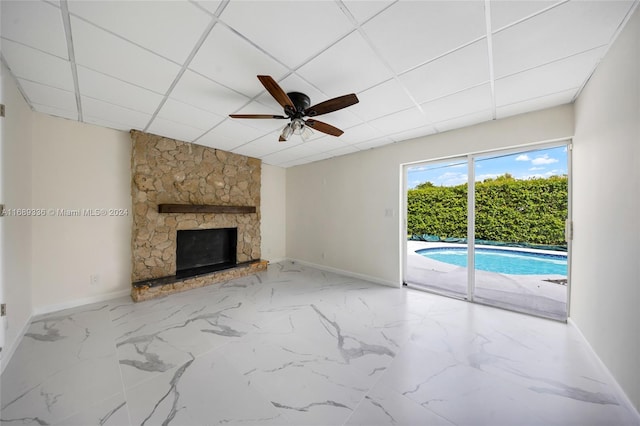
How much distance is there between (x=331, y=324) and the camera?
2.52m

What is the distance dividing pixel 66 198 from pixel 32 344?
5.67 feet

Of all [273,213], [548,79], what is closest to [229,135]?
[273,213]

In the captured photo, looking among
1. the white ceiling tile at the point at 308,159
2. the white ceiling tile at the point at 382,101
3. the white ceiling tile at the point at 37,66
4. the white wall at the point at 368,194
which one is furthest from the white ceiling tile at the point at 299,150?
the white ceiling tile at the point at 37,66

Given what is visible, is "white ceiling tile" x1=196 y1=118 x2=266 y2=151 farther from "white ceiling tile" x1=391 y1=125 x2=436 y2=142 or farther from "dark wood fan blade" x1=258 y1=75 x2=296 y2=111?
"white ceiling tile" x1=391 y1=125 x2=436 y2=142

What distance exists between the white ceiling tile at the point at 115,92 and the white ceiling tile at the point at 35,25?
0.87 ft

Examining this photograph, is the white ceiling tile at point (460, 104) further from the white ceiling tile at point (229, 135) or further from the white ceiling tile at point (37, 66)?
the white ceiling tile at point (37, 66)

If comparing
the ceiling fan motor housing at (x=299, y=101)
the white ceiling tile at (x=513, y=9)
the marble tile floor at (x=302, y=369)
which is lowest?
the marble tile floor at (x=302, y=369)

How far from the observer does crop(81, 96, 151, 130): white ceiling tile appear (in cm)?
247

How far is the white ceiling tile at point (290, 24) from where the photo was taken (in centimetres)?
130

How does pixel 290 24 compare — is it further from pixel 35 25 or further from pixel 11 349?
pixel 11 349

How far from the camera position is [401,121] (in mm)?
2865

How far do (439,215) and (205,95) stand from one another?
450cm

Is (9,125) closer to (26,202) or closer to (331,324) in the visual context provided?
(26,202)

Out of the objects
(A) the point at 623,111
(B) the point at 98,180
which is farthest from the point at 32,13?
(A) the point at 623,111
